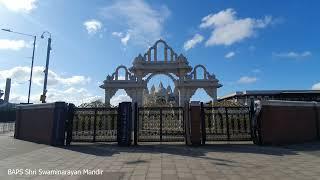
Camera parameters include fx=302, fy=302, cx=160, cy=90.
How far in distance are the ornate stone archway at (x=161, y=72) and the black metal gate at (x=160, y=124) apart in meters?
18.1

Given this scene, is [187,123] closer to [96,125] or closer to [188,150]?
[188,150]

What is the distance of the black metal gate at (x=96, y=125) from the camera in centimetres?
1555

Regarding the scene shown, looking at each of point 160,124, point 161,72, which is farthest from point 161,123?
point 161,72

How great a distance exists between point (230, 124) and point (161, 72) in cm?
1973

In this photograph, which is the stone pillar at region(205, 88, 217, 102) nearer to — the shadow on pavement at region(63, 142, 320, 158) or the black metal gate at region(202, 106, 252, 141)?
the black metal gate at region(202, 106, 252, 141)

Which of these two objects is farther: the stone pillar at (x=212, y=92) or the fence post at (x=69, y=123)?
the stone pillar at (x=212, y=92)

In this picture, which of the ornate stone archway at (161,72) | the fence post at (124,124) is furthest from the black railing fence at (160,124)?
the ornate stone archway at (161,72)

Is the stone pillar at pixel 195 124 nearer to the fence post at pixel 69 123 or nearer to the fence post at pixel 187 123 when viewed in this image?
the fence post at pixel 187 123

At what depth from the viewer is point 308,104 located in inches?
679

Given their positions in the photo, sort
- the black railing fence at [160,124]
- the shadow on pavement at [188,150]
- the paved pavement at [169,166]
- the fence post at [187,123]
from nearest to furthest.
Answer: the paved pavement at [169,166]
the shadow on pavement at [188,150]
the fence post at [187,123]
the black railing fence at [160,124]

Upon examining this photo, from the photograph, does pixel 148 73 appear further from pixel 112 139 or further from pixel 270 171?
pixel 270 171

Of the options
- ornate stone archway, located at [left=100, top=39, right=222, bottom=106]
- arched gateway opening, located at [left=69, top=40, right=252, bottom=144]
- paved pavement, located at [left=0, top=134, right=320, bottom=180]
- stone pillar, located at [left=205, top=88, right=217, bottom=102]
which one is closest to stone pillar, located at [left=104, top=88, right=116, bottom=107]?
ornate stone archway, located at [left=100, top=39, right=222, bottom=106]

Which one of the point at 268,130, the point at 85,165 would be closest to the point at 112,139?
the point at 85,165

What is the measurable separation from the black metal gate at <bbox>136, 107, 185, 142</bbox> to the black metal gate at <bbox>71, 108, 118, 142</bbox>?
1355 millimetres
